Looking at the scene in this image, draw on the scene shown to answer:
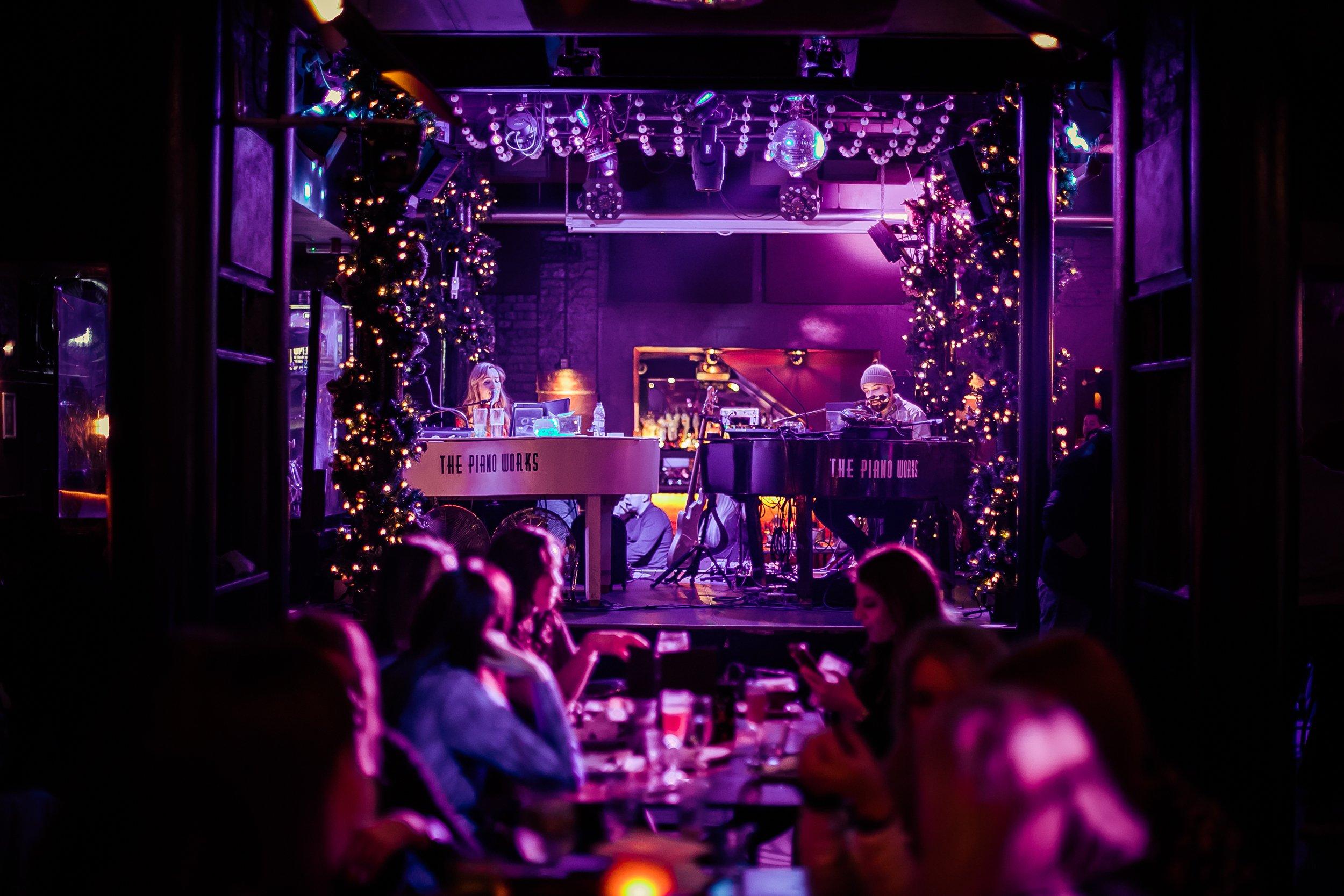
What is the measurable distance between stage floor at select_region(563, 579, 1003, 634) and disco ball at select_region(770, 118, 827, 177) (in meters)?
3.46

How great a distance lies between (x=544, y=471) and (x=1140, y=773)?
639 centimetres

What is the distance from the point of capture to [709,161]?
34.2 feet

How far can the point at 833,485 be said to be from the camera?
7965 millimetres

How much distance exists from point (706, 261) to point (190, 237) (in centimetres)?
981

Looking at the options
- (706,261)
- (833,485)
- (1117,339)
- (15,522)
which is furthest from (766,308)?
(15,522)

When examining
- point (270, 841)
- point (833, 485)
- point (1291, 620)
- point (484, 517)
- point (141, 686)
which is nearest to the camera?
point (270, 841)

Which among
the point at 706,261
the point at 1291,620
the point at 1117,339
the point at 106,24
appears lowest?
the point at 1291,620

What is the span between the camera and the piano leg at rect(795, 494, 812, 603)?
317 inches

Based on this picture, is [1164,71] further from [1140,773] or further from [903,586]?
[1140,773]

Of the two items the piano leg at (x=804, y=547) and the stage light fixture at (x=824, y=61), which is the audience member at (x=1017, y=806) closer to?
the stage light fixture at (x=824, y=61)

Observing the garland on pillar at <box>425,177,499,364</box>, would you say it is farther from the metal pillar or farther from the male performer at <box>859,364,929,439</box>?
the metal pillar

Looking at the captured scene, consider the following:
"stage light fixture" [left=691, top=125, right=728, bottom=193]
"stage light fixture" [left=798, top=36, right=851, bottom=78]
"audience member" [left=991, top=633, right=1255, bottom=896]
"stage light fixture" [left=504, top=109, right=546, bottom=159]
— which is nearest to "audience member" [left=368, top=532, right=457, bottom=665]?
"audience member" [left=991, top=633, right=1255, bottom=896]

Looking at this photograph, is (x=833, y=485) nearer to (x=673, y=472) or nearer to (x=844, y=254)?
(x=673, y=472)

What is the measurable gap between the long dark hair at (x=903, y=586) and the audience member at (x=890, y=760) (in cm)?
109
